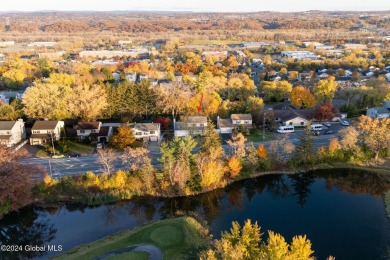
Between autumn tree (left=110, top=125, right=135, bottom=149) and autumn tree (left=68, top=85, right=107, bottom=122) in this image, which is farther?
autumn tree (left=68, top=85, right=107, bottom=122)

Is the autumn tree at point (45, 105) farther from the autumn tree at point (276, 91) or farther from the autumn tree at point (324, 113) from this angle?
the autumn tree at point (324, 113)

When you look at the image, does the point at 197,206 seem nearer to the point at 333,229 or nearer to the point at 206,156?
the point at 206,156

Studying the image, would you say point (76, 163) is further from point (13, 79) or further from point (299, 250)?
point (13, 79)

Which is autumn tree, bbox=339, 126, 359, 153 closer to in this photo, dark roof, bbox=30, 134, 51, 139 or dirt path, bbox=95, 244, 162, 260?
dirt path, bbox=95, 244, 162, 260

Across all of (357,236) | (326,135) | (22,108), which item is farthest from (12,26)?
(357,236)

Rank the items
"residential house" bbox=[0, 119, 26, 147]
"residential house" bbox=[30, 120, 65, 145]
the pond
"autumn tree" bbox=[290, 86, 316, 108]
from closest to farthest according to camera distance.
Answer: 1. the pond
2. "residential house" bbox=[0, 119, 26, 147]
3. "residential house" bbox=[30, 120, 65, 145]
4. "autumn tree" bbox=[290, 86, 316, 108]

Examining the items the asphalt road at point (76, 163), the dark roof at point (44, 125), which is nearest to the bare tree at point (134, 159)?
the asphalt road at point (76, 163)

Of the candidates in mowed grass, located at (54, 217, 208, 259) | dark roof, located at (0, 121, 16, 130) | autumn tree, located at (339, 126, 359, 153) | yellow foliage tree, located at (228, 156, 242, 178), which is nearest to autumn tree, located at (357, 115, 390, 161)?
autumn tree, located at (339, 126, 359, 153)

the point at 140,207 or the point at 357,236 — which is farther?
the point at 140,207
